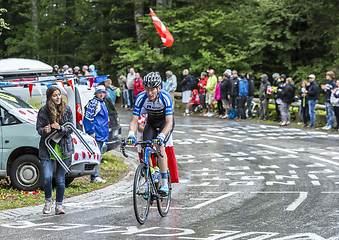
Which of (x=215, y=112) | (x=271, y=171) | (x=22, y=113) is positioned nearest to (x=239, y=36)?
(x=215, y=112)

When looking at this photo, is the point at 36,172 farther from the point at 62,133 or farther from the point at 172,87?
the point at 172,87

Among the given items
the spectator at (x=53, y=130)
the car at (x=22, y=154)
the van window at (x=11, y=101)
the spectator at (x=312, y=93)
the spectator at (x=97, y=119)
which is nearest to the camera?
the spectator at (x=53, y=130)

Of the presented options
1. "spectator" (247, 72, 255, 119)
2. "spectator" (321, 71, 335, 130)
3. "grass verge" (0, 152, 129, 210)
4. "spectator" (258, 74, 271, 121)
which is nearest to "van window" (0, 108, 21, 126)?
"grass verge" (0, 152, 129, 210)

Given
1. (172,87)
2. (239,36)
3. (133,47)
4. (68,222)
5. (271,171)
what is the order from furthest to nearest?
(133,47)
(239,36)
(172,87)
(271,171)
(68,222)

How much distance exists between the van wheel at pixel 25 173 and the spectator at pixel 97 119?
1448mm

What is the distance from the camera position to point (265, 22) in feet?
102

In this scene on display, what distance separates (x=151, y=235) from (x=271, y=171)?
650cm

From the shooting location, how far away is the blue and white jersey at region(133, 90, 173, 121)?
30.1 feet

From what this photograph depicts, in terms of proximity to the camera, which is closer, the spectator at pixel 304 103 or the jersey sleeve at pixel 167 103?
the jersey sleeve at pixel 167 103

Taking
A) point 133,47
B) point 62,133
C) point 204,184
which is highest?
point 133,47

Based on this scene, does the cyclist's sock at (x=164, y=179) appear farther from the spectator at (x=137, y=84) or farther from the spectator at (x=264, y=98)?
the spectator at (x=137, y=84)

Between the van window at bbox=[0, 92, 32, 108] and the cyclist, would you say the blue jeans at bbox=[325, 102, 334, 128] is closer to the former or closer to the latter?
the van window at bbox=[0, 92, 32, 108]

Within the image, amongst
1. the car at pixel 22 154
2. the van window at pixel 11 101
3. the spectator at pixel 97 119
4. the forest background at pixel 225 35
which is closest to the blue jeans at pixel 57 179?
the car at pixel 22 154

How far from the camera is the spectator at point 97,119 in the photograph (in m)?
12.7
